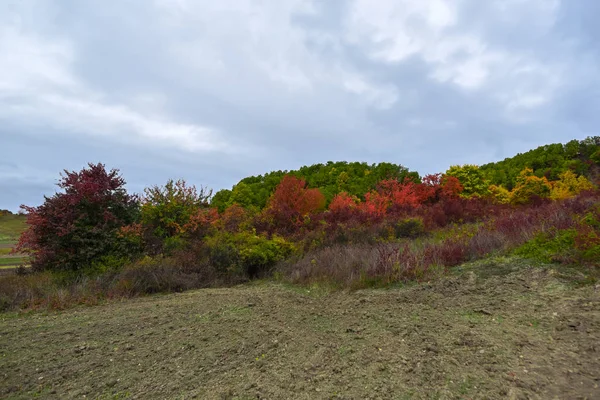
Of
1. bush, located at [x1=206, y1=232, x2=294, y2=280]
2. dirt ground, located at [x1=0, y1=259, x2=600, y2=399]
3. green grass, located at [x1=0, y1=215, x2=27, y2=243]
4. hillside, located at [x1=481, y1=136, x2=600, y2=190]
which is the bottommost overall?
dirt ground, located at [x1=0, y1=259, x2=600, y2=399]

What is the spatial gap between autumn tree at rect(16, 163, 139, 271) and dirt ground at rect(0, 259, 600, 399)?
3.41 meters

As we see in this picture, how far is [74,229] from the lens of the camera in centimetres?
849

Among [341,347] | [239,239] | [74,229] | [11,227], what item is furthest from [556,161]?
[11,227]

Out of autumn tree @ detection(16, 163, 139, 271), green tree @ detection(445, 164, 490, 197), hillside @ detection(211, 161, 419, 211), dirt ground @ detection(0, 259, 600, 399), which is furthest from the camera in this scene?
hillside @ detection(211, 161, 419, 211)

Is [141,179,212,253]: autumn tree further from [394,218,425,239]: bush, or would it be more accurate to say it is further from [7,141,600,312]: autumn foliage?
[394,218,425,239]: bush

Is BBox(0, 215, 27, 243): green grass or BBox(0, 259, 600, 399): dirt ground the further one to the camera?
BBox(0, 215, 27, 243): green grass

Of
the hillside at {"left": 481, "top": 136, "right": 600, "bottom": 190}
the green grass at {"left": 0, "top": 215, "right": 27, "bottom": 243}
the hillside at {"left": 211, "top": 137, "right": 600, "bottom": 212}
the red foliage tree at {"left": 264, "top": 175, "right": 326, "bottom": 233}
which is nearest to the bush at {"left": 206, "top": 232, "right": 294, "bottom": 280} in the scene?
the green grass at {"left": 0, "top": 215, "right": 27, "bottom": 243}

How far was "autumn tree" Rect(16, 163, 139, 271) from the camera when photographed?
8500 millimetres

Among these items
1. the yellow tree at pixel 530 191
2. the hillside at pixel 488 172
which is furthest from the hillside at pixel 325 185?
the yellow tree at pixel 530 191

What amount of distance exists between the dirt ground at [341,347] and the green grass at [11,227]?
→ 5.67m

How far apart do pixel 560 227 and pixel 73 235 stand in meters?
11.1

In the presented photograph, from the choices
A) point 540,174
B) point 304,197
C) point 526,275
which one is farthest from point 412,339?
point 540,174

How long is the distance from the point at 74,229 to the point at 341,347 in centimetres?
800

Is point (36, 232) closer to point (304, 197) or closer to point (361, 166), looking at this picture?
point (304, 197)
